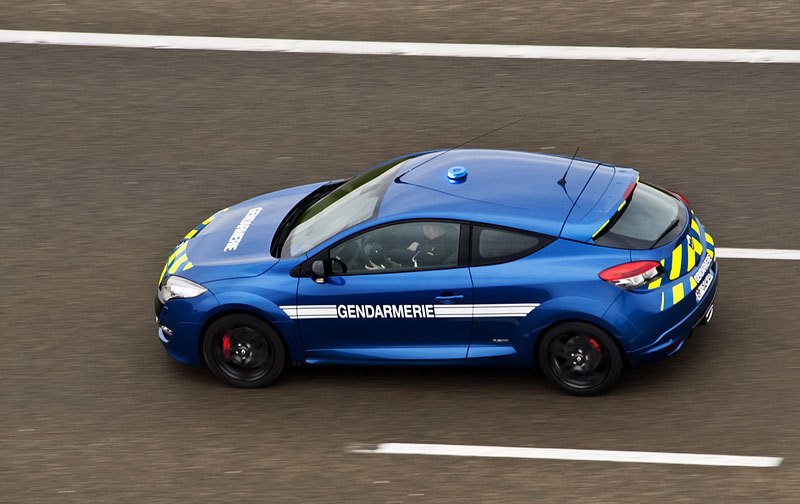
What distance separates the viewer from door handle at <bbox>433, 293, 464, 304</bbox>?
840 cm

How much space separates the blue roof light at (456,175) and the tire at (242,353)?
1.68 metres

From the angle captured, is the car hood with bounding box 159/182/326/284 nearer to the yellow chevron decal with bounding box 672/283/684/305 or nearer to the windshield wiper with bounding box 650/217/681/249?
the windshield wiper with bounding box 650/217/681/249

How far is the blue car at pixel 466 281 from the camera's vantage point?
8273 millimetres

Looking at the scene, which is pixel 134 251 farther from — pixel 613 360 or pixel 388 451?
pixel 613 360

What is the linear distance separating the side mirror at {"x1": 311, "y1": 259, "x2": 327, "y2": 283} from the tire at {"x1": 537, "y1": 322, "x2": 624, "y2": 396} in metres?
1.57

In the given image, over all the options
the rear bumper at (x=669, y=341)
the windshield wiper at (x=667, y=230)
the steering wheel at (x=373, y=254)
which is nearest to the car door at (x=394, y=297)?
the steering wheel at (x=373, y=254)

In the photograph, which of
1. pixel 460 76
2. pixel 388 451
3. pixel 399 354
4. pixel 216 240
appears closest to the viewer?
pixel 388 451

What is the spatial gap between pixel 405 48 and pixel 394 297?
6.11 meters

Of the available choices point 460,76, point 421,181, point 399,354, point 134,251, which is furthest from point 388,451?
point 460,76

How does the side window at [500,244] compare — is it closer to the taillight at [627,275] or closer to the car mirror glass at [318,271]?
the taillight at [627,275]

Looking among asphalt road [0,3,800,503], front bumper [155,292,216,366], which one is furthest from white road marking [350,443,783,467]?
front bumper [155,292,216,366]

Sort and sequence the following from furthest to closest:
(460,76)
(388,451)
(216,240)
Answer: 1. (460,76)
2. (216,240)
3. (388,451)

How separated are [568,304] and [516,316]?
Result: 1.23 feet

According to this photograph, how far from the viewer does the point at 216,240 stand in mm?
9258
